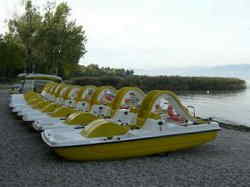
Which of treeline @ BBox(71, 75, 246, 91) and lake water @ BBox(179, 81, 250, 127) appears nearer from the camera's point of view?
lake water @ BBox(179, 81, 250, 127)

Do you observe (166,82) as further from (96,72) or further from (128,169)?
(128,169)

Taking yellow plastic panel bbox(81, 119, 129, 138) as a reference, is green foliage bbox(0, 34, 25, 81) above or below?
above

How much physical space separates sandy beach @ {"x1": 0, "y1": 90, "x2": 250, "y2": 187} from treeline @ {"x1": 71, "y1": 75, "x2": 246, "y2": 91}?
33223mm

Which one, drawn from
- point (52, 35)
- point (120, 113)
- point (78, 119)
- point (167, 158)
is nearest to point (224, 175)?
point (167, 158)

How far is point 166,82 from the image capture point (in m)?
45.2

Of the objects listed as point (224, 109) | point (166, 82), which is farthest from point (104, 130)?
point (166, 82)

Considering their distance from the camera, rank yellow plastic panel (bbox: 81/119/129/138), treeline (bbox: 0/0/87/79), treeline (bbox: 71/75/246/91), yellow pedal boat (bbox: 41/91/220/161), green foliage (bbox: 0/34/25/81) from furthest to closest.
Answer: green foliage (bbox: 0/34/25/81) < treeline (bbox: 71/75/246/91) < treeline (bbox: 0/0/87/79) < yellow plastic panel (bbox: 81/119/129/138) < yellow pedal boat (bbox: 41/91/220/161)

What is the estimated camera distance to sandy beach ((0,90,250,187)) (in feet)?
17.3

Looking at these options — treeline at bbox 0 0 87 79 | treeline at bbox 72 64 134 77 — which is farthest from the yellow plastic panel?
treeline at bbox 72 64 134 77

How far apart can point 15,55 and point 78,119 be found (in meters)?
37.5

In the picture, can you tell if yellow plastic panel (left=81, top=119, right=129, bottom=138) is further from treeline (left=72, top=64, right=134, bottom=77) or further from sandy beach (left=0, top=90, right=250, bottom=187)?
treeline (left=72, top=64, right=134, bottom=77)

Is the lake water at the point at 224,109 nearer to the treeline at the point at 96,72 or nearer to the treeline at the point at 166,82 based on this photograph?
the treeline at the point at 166,82

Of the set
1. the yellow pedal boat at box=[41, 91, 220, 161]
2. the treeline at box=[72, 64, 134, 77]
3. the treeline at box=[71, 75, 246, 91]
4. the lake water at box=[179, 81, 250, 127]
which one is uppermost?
the treeline at box=[72, 64, 134, 77]

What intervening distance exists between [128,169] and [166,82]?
39.7 meters
